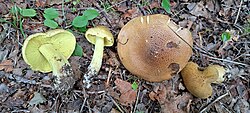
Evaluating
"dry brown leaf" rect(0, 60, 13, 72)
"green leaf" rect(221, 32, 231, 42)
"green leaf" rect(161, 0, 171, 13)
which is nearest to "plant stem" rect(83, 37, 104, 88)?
"dry brown leaf" rect(0, 60, 13, 72)

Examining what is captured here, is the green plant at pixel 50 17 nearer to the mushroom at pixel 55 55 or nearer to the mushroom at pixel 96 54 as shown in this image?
the mushroom at pixel 55 55

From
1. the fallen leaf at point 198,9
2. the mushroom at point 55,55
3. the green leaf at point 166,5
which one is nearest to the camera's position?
the mushroom at point 55,55

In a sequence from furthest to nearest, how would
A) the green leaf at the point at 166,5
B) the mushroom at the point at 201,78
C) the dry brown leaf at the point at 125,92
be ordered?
the green leaf at the point at 166,5
the dry brown leaf at the point at 125,92
the mushroom at the point at 201,78

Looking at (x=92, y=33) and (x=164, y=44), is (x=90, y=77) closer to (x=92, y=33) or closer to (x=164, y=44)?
(x=92, y=33)

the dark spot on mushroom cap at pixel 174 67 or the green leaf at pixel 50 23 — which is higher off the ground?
the green leaf at pixel 50 23

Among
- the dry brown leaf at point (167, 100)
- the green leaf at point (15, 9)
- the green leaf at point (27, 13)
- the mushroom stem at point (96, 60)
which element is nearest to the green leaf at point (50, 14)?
the green leaf at point (27, 13)

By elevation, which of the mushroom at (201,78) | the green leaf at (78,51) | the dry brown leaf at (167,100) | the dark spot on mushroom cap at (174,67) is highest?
the green leaf at (78,51)

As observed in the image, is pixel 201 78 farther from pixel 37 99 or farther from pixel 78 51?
pixel 37 99
